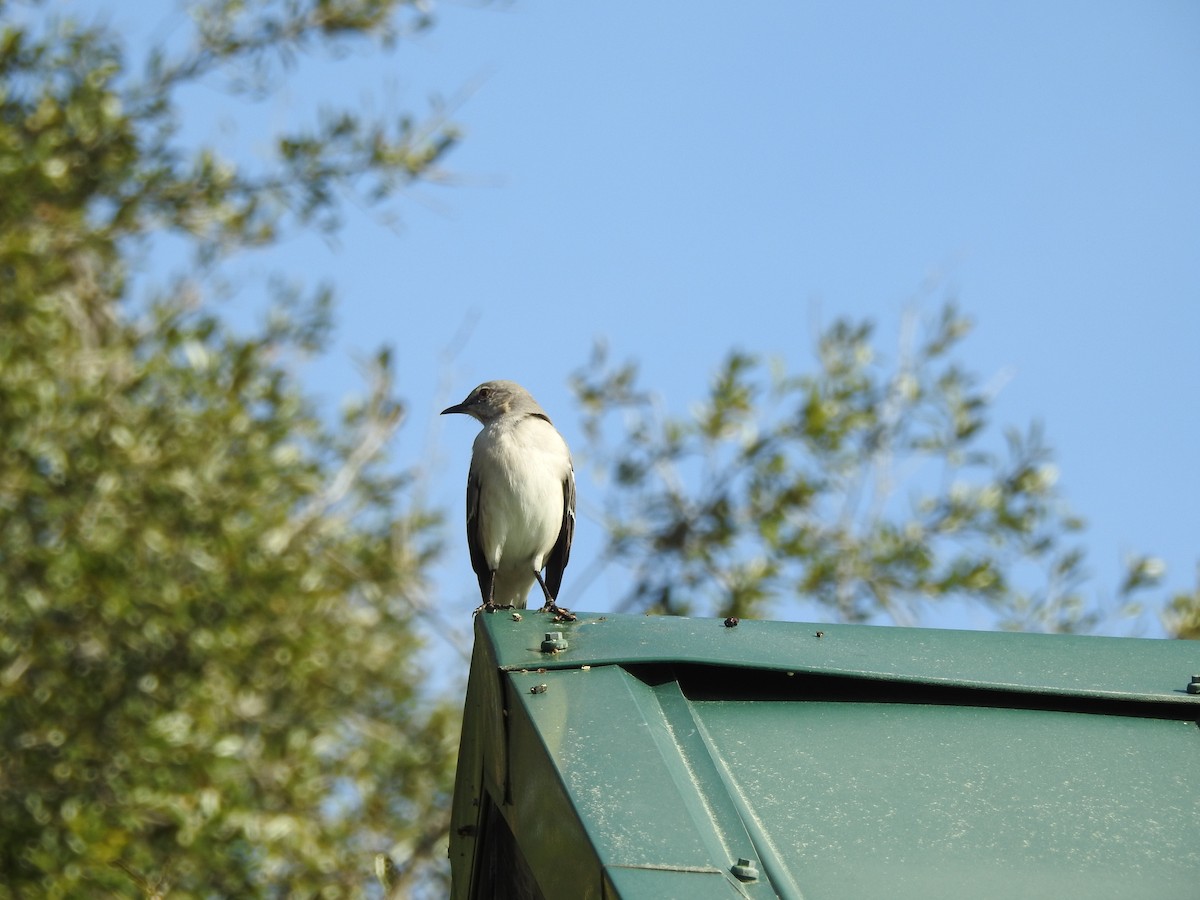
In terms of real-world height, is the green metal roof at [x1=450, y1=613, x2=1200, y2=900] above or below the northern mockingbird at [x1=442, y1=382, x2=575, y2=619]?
below

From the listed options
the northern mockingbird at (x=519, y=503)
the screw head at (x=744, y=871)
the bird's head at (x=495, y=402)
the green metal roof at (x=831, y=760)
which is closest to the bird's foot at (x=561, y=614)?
the green metal roof at (x=831, y=760)

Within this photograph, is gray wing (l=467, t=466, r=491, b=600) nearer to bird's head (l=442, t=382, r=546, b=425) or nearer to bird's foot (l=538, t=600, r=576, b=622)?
bird's head (l=442, t=382, r=546, b=425)

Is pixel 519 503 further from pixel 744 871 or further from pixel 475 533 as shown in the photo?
pixel 744 871

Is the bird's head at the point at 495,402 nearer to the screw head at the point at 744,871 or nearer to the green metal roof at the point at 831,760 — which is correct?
the green metal roof at the point at 831,760

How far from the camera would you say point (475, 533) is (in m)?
6.87

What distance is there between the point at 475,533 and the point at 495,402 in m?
0.87

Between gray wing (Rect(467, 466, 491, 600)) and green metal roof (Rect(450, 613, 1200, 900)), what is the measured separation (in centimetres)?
330

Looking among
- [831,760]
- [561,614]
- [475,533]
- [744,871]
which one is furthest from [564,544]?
[744,871]

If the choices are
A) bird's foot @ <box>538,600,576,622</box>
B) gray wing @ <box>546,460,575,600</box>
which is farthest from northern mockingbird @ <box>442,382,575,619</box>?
bird's foot @ <box>538,600,576,622</box>

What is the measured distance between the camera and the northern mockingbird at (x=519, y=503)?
6.63m

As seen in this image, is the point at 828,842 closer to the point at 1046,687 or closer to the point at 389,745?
the point at 1046,687

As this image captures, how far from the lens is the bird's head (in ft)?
24.0

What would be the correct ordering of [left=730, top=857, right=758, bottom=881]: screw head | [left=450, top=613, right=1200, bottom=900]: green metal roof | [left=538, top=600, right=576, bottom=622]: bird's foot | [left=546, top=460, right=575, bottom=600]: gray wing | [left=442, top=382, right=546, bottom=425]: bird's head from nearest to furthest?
[left=730, top=857, right=758, bottom=881]: screw head
[left=450, top=613, right=1200, bottom=900]: green metal roof
[left=538, top=600, right=576, bottom=622]: bird's foot
[left=546, top=460, right=575, bottom=600]: gray wing
[left=442, top=382, right=546, bottom=425]: bird's head

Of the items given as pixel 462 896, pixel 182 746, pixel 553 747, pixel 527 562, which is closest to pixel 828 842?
pixel 553 747
